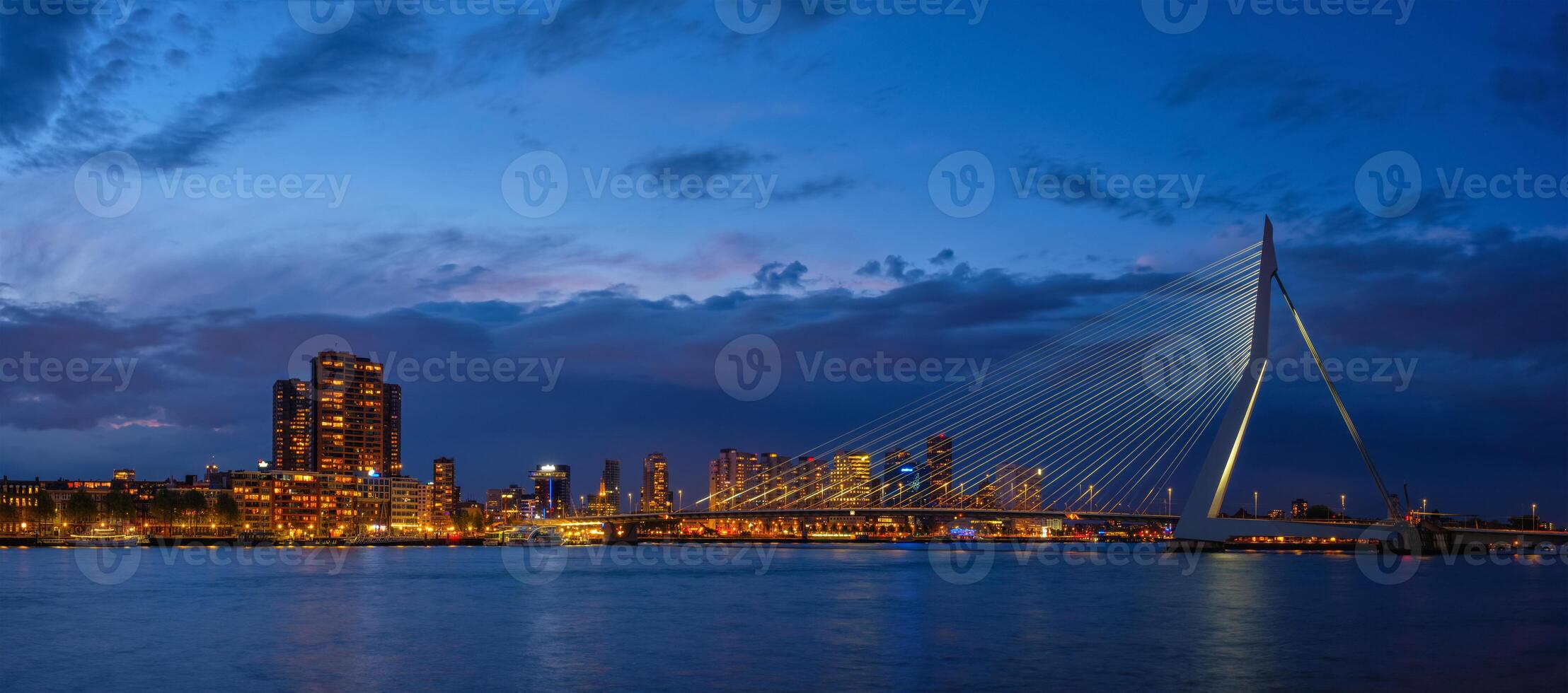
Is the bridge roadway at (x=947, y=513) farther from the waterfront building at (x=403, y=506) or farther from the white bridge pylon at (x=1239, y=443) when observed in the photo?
the waterfront building at (x=403, y=506)

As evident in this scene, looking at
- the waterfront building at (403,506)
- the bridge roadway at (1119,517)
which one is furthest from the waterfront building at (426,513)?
the bridge roadway at (1119,517)

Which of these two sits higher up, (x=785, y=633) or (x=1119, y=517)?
(x=1119, y=517)

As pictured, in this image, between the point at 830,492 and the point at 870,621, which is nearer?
the point at 870,621

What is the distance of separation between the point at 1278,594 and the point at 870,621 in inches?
703

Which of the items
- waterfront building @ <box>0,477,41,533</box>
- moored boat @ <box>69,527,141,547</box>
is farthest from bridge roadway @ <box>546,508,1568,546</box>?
waterfront building @ <box>0,477,41,533</box>

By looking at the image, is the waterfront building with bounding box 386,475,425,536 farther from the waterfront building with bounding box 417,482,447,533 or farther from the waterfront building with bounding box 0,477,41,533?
the waterfront building with bounding box 0,477,41,533

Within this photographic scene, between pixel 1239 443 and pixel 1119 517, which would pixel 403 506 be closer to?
pixel 1119 517

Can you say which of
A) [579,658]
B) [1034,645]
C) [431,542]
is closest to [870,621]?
[1034,645]

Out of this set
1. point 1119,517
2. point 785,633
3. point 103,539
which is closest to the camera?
point 785,633

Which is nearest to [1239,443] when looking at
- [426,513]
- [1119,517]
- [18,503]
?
[1119,517]

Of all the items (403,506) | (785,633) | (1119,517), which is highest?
(403,506)

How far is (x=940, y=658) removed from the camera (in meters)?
27.4

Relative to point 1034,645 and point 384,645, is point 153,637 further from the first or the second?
point 1034,645

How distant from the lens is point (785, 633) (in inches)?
1291
